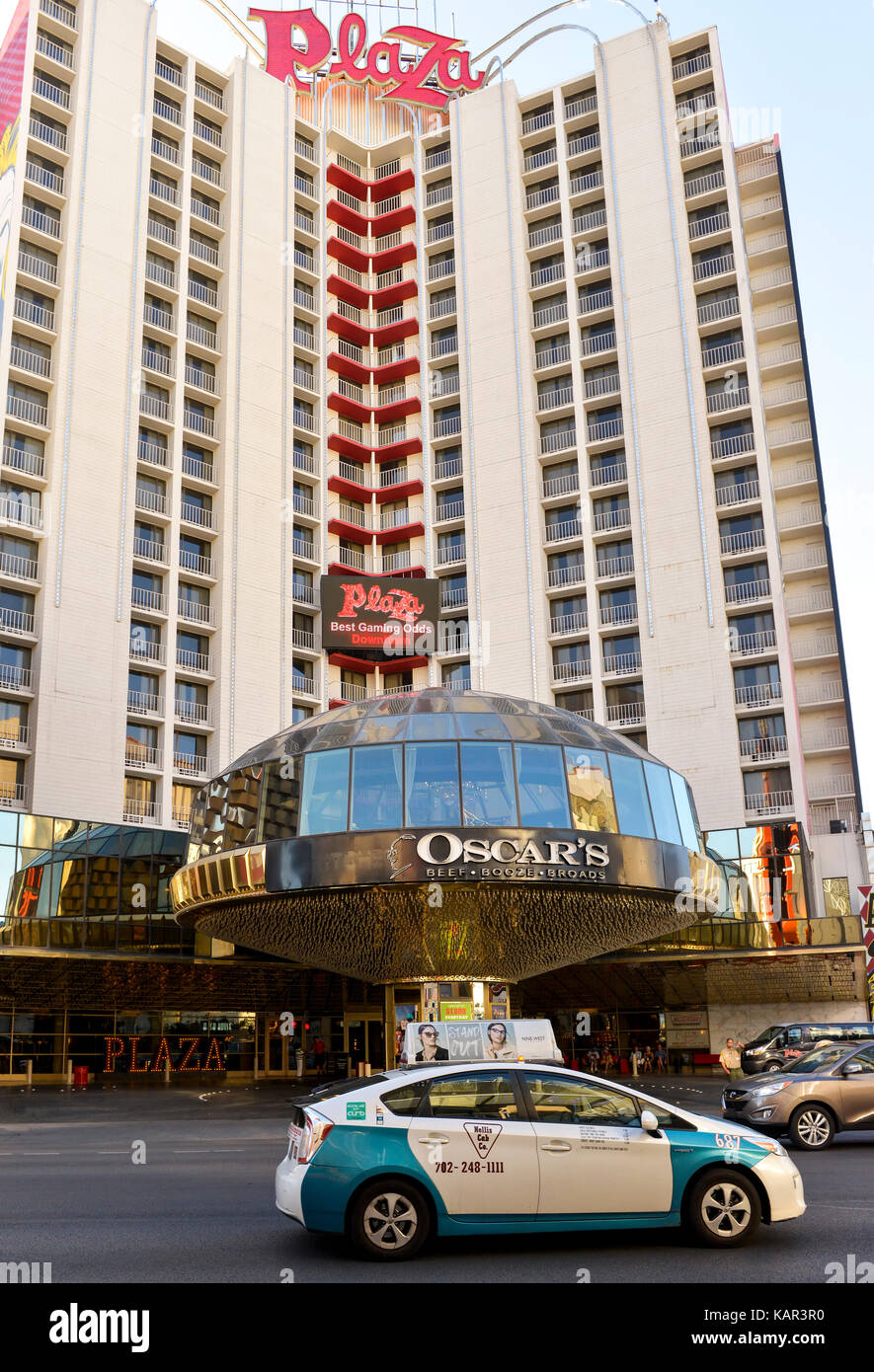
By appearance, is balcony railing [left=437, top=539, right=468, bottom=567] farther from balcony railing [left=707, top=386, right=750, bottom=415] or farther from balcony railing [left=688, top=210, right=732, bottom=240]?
balcony railing [left=688, top=210, right=732, bottom=240]

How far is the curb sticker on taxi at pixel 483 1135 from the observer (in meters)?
9.39

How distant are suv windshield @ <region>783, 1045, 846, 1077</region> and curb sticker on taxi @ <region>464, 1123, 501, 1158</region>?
10364 mm

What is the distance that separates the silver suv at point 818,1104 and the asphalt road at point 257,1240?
1.50 ft

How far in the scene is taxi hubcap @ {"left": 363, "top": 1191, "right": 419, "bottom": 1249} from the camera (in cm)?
916

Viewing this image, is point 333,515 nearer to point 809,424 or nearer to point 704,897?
point 809,424

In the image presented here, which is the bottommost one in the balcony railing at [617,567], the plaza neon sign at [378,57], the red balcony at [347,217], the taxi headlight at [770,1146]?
the taxi headlight at [770,1146]

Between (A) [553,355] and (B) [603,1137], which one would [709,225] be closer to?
(A) [553,355]

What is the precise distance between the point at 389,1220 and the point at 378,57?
75.2 m

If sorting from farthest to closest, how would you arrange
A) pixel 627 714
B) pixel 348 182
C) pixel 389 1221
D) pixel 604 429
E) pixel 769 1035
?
pixel 348 182
pixel 604 429
pixel 627 714
pixel 769 1035
pixel 389 1221

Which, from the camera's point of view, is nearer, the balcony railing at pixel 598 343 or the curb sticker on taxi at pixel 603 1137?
the curb sticker on taxi at pixel 603 1137

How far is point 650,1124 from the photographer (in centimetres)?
961

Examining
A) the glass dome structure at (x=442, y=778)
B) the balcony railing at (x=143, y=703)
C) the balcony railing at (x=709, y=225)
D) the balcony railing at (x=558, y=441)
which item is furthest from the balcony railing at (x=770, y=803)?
the balcony railing at (x=709, y=225)

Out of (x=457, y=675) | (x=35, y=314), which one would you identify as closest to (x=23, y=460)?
(x=35, y=314)

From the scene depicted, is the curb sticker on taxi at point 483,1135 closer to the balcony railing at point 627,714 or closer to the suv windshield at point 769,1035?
the suv windshield at point 769,1035
